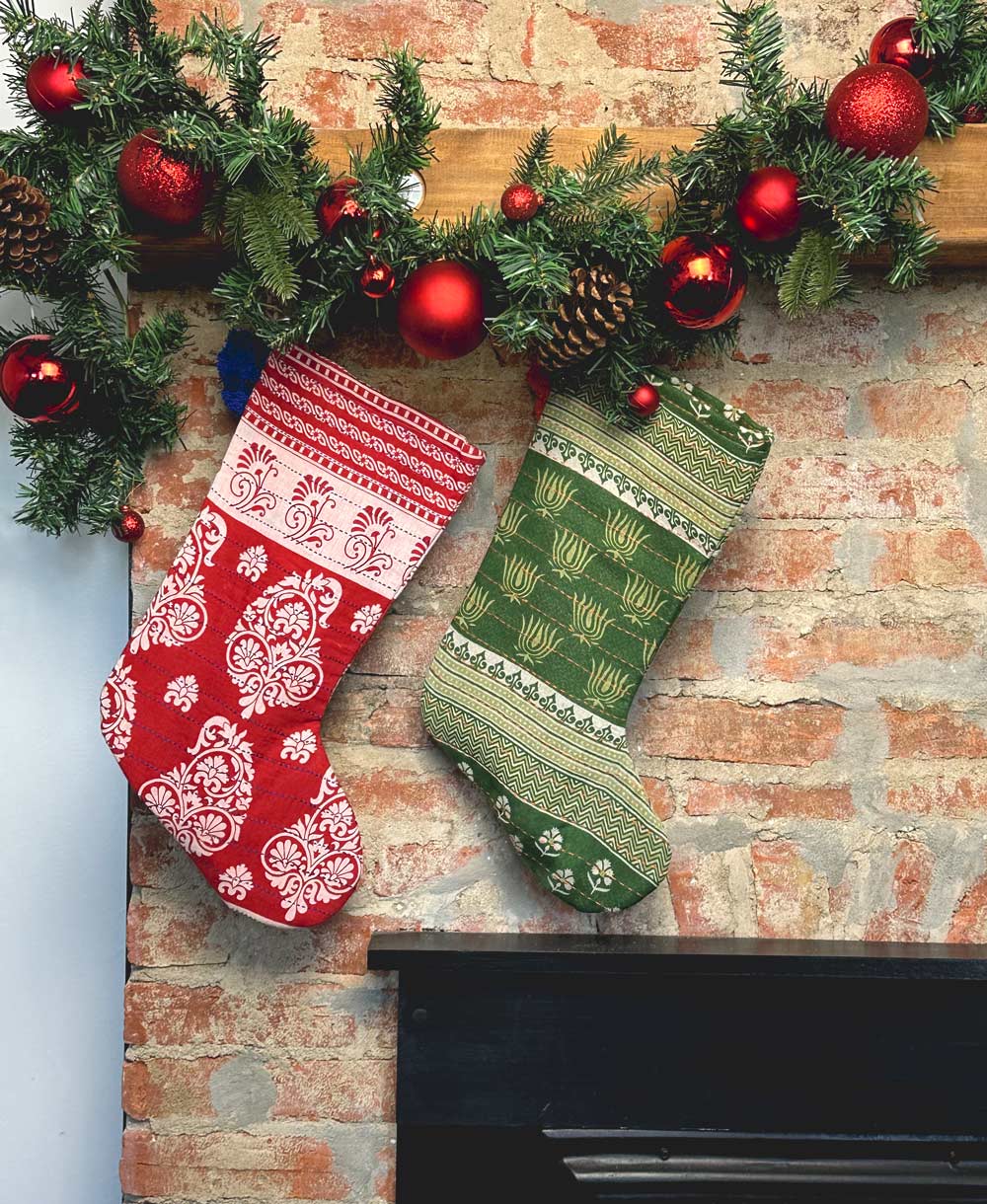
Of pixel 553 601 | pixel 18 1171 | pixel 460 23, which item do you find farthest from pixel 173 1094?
pixel 460 23

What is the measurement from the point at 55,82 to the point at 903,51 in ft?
3.25

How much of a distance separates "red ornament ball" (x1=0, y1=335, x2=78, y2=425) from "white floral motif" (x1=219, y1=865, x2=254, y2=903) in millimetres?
601

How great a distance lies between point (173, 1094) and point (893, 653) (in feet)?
3.63

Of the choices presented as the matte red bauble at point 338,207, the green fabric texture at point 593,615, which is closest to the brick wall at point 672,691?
the green fabric texture at point 593,615

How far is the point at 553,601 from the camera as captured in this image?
4.10ft

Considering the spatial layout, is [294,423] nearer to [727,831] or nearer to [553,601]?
[553,601]

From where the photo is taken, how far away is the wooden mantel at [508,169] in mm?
1226

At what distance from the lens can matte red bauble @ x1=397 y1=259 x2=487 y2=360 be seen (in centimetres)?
117

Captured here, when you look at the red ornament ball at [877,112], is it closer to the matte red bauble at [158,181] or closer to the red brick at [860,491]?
the red brick at [860,491]

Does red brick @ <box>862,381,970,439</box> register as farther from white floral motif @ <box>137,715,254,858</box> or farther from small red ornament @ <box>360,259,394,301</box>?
white floral motif @ <box>137,715,254,858</box>

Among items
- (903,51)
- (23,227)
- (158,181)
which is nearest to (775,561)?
(903,51)

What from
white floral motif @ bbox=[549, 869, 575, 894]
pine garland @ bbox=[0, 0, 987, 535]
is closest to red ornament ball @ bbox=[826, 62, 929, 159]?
pine garland @ bbox=[0, 0, 987, 535]

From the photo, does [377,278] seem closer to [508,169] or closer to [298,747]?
[508,169]

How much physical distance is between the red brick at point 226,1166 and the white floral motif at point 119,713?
517 mm
